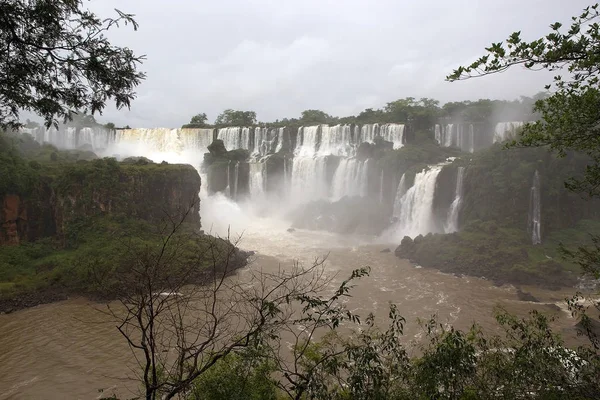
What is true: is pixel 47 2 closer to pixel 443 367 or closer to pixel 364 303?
pixel 443 367

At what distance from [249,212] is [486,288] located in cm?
2451

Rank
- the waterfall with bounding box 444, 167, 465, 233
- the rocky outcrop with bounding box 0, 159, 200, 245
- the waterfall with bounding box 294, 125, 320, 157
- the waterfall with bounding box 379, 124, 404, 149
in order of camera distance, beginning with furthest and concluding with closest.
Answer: the waterfall with bounding box 294, 125, 320, 157
the waterfall with bounding box 379, 124, 404, 149
the waterfall with bounding box 444, 167, 465, 233
the rocky outcrop with bounding box 0, 159, 200, 245

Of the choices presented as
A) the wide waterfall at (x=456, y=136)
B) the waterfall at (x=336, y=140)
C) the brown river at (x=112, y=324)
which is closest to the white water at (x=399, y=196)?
the brown river at (x=112, y=324)

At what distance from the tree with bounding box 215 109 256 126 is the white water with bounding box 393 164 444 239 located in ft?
122

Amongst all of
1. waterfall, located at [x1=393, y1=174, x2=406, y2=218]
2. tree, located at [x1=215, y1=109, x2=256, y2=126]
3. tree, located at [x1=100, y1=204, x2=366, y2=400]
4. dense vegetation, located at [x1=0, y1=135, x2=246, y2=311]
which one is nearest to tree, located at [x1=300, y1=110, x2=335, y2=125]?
tree, located at [x1=215, y1=109, x2=256, y2=126]

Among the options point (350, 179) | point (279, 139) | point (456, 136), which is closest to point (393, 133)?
point (456, 136)

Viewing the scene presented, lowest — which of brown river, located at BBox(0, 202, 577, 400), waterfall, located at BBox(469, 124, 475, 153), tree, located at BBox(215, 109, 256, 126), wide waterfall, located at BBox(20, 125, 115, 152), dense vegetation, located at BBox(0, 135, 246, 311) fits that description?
brown river, located at BBox(0, 202, 577, 400)

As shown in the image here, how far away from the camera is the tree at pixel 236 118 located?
59.8 metres

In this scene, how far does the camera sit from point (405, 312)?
1555 cm

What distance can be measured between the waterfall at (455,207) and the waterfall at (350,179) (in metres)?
9.55

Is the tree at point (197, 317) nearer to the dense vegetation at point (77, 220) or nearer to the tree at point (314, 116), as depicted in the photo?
the dense vegetation at point (77, 220)

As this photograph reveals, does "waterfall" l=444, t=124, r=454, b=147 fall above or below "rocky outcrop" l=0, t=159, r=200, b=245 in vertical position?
above

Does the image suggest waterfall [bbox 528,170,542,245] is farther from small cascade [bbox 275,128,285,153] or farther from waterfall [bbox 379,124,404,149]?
small cascade [bbox 275,128,285,153]

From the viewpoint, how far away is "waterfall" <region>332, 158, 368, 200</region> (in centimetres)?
3509
